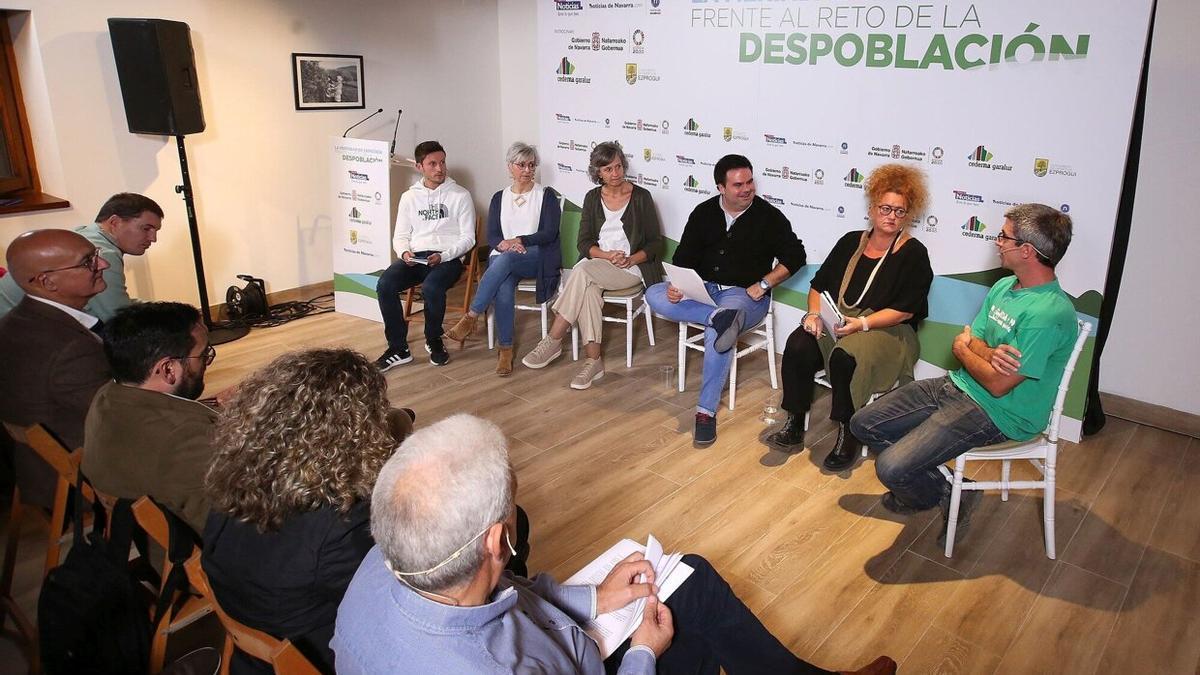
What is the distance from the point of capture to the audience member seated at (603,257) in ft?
15.0

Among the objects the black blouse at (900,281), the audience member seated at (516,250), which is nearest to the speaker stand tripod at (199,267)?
the audience member seated at (516,250)

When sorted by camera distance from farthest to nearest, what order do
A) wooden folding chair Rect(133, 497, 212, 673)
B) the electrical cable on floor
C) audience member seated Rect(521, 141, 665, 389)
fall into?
the electrical cable on floor, audience member seated Rect(521, 141, 665, 389), wooden folding chair Rect(133, 497, 212, 673)

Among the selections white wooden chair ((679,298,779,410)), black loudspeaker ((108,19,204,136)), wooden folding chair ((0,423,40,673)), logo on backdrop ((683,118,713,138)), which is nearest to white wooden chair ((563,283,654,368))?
white wooden chair ((679,298,779,410))

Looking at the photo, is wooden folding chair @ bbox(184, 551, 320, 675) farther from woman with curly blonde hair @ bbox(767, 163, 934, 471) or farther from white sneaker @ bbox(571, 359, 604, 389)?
white sneaker @ bbox(571, 359, 604, 389)

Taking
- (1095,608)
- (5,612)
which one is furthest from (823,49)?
(5,612)

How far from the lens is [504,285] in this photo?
4801 mm

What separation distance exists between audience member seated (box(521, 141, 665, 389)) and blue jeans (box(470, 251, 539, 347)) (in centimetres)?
25

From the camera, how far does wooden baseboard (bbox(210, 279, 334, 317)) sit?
5859 millimetres

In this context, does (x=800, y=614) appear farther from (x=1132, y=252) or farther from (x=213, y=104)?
(x=213, y=104)

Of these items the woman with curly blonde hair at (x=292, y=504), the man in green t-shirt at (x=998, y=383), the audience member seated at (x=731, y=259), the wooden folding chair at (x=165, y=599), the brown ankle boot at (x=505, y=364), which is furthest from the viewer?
the brown ankle boot at (x=505, y=364)

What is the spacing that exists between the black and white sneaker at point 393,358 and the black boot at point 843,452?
259 centimetres

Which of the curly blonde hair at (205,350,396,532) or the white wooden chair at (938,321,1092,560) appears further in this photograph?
the white wooden chair at (938,321,1092,560)

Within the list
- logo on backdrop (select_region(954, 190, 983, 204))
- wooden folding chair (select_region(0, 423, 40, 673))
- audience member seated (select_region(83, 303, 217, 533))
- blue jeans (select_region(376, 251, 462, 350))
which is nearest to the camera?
audience member seated (select_region(83, 303, 217, 533))

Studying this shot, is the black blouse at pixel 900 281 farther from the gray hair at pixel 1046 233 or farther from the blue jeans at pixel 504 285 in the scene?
the blue jeans at pixel 504 285
